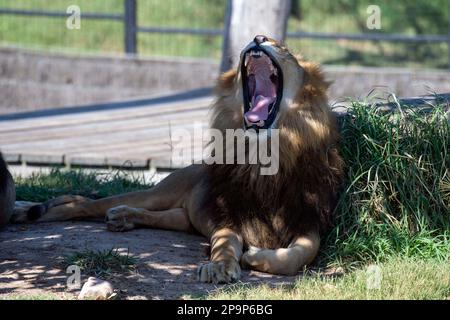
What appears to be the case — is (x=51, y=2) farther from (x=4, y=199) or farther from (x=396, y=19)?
(x=4, y=199)

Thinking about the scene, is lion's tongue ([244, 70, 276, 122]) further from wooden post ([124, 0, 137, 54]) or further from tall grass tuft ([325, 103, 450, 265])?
wooden post ([124, 0, 137, 54])

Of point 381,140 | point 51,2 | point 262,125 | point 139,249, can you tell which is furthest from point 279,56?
point 51,2

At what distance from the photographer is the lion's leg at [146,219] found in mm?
6184

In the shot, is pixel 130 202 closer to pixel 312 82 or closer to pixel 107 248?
pixel 107 248

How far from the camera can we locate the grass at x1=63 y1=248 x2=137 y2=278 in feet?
17.2

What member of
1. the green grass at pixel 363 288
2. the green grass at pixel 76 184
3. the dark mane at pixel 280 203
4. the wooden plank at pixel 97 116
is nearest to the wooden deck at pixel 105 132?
the wooden plank at pixel 97 116

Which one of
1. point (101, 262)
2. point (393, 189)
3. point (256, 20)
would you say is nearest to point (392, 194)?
point (393, 189)

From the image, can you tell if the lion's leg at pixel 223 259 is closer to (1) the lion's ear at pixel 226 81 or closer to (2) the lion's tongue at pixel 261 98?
(2) the lion's tongue at pixel 261 98

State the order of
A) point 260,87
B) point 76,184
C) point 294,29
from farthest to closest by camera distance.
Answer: point 294,29 → point 76,184 → point 260,87

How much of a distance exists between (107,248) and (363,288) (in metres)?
1.50

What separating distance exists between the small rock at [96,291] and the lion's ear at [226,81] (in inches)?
61.1

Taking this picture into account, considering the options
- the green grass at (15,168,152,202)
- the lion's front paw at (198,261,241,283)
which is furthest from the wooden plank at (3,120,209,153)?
the lion's front paw at (198,261,241,283)

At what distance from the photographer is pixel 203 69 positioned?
40.9 feet

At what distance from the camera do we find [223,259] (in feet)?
17.8
